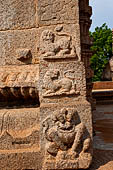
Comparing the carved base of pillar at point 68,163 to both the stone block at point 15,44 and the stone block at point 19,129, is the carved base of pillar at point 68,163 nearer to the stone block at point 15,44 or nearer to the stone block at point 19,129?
the stone block at point 19,129

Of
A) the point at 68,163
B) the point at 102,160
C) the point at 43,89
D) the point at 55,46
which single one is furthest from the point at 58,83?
the point at 102,160

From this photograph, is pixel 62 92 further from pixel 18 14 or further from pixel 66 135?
pixel 18 14

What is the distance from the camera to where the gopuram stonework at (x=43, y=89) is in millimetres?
2471

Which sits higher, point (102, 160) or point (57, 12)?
point (57, 12)

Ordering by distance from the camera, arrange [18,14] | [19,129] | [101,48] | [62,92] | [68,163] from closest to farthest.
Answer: [68,163] < [62,92] < [19,129] < [18,14] < [101,48]

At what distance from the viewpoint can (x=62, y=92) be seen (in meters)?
2.61

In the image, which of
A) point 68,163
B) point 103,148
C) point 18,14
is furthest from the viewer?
point 18,14

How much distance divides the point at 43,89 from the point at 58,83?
0.71 ft

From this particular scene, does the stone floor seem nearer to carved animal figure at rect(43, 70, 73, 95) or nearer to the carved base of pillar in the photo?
the carved base of pillar

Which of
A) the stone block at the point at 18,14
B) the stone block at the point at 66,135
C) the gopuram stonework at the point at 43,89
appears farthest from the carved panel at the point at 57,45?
the stone block at the point at 66,135

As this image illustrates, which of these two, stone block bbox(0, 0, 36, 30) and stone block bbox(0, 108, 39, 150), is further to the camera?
stone block bbox(0, 0, 36, 30)

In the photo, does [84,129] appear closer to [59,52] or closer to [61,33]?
[59,52]

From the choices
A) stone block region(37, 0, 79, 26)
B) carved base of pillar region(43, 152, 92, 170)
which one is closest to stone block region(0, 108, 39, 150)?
carved base of pillar region(43, 152, 92, 170)

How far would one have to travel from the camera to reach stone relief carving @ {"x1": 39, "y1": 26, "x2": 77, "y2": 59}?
106 inches
